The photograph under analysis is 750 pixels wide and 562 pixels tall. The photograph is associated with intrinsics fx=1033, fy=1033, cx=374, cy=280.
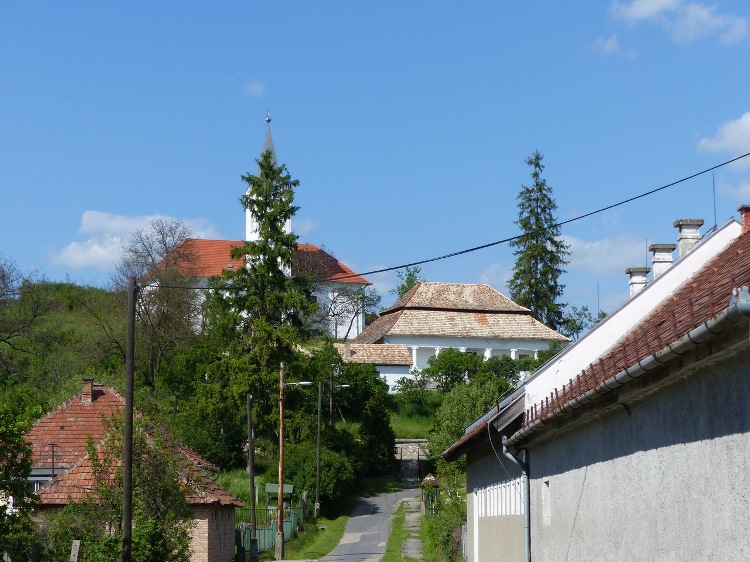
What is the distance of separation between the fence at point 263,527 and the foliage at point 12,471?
17.1 metres

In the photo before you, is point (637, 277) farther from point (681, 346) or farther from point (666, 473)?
point (681, 346)

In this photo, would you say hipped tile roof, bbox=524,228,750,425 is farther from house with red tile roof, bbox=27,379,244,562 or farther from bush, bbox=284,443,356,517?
bush, bbox=284,443,356,517

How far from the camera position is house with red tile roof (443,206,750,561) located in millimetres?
6855

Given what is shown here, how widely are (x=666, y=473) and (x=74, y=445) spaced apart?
29.7 metres

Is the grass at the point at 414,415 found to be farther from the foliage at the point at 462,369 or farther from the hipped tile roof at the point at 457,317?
the hipped tile roof at the point at 457,317

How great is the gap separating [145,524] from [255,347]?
3492 cm

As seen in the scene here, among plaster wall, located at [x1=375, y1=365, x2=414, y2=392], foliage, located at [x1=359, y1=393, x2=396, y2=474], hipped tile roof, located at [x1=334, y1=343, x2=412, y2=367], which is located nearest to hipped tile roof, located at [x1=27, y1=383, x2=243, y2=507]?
foliage, located at [x1=359, y1=393, x2=396, y2=474]

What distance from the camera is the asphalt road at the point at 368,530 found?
1508 inches

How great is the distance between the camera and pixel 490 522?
20.5m

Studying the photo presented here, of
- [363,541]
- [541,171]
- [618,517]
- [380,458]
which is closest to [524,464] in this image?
[618,517]

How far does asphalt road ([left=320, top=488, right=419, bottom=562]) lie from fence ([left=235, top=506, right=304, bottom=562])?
2.39m

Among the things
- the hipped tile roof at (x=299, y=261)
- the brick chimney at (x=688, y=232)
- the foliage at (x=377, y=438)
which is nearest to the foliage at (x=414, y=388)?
the foliage at (x=377, y=438)

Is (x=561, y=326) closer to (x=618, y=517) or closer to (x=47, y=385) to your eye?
(x=47, y=385)

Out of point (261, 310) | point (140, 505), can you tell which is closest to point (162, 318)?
point (261, 310)
